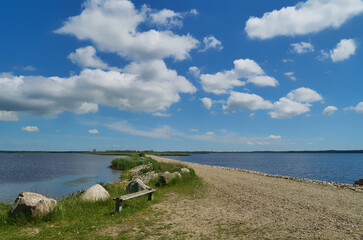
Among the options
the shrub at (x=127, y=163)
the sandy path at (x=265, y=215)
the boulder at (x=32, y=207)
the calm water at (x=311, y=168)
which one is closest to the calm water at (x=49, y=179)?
the shrub at (x=127, y=163)

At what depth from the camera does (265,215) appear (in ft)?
33.6

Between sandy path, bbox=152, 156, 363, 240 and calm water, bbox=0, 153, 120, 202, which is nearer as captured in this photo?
sandy path, bbox=152, 156, 363, 240

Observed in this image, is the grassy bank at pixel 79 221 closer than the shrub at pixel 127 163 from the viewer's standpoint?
Yes

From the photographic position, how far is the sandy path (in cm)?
808

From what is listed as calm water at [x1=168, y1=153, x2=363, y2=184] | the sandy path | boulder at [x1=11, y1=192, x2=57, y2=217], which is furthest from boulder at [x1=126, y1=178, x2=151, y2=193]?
calm water at [x1=168, y1=153, x2=363, y2=184]

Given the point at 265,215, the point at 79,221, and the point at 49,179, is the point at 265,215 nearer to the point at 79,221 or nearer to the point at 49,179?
the point at 79,221

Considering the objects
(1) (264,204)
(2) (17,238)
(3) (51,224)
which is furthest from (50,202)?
(1) (264,204)

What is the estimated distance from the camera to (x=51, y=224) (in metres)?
8.98

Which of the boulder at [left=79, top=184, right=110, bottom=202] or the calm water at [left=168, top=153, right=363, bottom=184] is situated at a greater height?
the boulder at [left=79, top=184, right=110, bottom=202]

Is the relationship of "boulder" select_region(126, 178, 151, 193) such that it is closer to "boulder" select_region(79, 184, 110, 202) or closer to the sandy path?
the sandy path

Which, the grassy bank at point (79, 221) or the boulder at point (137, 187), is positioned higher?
the boulder at point (137, 187)

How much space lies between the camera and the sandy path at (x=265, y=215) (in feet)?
26.5

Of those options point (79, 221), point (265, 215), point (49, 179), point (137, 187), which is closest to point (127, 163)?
point (49, 179)

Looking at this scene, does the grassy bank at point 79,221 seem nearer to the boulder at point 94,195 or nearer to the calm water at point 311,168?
the boulder at point 94,195
